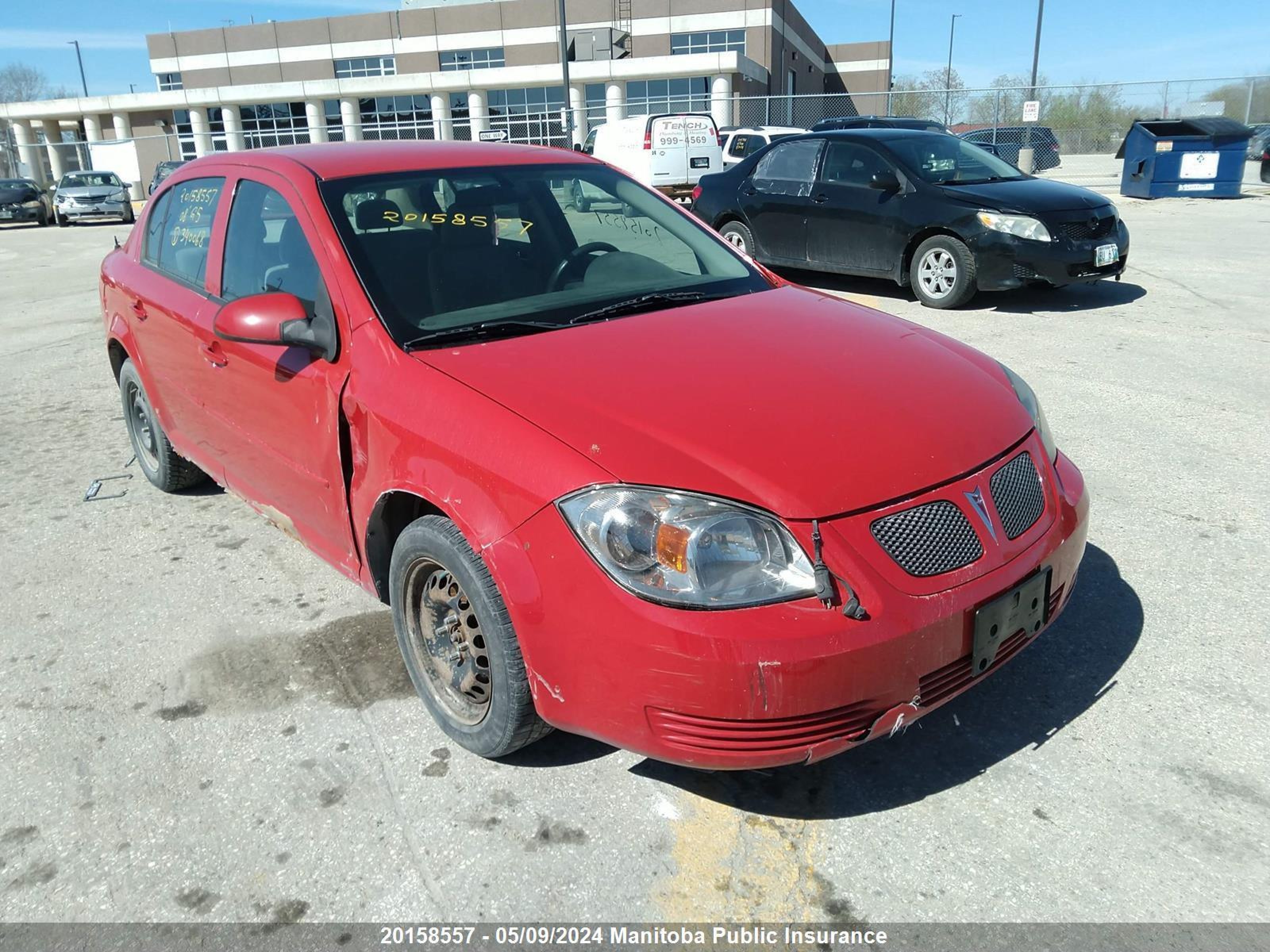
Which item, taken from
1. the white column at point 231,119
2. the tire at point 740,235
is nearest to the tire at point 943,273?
the tire at point 740,235

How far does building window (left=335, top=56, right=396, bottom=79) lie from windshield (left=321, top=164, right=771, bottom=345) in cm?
6041

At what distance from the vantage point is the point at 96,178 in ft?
85.3

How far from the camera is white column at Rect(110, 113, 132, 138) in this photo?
2203 inches

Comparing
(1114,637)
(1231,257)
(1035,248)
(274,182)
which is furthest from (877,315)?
(1231,257)

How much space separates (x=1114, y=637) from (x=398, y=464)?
2.47 meters

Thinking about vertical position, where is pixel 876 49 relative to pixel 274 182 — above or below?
above

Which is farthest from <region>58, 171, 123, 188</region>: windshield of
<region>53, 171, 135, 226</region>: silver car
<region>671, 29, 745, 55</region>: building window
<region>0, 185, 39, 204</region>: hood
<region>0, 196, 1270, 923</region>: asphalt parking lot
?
<region>671, 29, 745, 55</region>: building window

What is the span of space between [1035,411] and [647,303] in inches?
51.3

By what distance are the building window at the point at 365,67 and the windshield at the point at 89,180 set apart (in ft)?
116

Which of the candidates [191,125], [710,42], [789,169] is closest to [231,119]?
[191,125]

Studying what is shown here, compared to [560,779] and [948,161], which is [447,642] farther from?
[948,161]

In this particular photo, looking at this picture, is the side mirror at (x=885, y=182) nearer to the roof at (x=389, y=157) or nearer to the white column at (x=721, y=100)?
the roof at (x=389, y=157)

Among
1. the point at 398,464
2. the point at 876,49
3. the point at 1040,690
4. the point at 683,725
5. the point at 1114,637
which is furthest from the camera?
the point at 876,49

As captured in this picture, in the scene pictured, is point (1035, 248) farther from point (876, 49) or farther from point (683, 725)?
point (876, 49)
